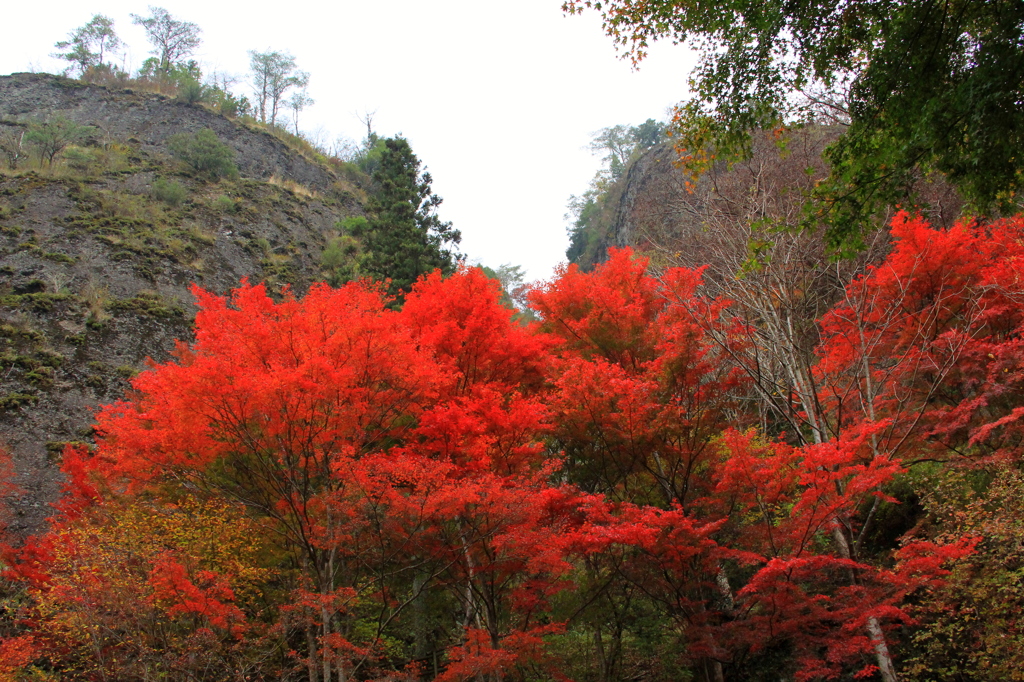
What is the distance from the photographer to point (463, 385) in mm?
13008

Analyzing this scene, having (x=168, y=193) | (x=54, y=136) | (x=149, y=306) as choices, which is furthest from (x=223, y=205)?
(x=149, y=306)

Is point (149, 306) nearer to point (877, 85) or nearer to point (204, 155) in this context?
point (204, 155)

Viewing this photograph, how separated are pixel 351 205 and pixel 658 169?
69.5ft

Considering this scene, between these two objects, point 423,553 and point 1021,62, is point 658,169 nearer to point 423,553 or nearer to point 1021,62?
point 423,553

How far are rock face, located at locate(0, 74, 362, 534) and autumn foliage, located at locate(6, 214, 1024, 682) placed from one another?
8787 millimetres

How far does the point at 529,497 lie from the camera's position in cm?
958

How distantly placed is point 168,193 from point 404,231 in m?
17.0

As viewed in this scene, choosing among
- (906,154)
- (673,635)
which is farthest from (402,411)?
(906,154)

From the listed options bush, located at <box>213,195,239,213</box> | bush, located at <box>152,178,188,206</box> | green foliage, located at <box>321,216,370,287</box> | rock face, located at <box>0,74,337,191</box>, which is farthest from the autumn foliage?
rock face, located at <box>0,74,337,191</box>

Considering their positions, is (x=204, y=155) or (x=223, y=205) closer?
(x=223, y=205)

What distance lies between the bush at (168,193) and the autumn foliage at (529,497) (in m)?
24.3

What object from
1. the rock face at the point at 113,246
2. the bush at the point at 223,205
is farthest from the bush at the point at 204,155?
the bush at the point at 223,205

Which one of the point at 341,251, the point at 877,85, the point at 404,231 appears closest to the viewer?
the point at 877,85

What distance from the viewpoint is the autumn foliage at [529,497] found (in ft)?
29.6
